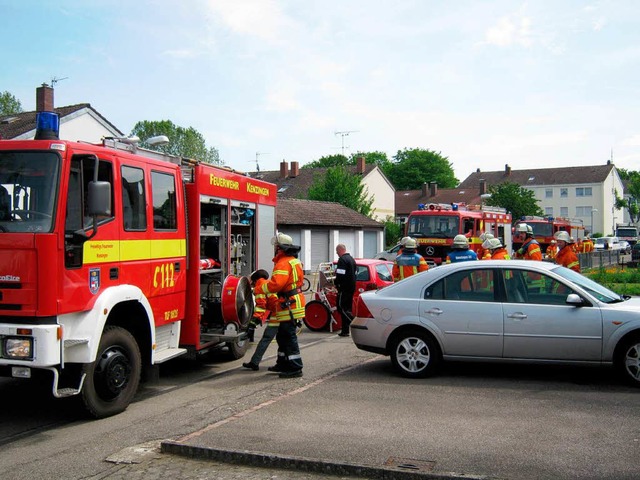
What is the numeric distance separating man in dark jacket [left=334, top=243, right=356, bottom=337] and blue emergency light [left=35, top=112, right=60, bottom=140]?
22.1 feet

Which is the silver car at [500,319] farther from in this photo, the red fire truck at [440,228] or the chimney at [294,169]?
the chimney at [294,169]

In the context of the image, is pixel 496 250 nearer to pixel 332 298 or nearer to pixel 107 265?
pixel 332 298

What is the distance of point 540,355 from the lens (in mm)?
7898

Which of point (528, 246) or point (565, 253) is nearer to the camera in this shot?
point (528, 246)

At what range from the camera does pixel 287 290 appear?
888 centimetres

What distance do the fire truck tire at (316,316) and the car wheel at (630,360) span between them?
680cm

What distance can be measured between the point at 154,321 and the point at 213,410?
1335mm

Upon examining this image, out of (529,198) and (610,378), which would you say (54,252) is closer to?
(610,378)

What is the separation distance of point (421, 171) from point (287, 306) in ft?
280

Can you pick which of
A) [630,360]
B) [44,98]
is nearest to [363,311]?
[630,360]

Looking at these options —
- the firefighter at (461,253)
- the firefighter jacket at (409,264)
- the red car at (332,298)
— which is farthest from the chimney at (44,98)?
the firefighter at (461,253)

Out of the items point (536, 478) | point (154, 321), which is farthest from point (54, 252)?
point (536, 478)

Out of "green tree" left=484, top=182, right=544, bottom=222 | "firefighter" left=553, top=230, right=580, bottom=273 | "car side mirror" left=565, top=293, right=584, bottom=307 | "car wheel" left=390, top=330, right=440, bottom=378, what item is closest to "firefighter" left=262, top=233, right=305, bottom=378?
"car wheel" left=390, top=330, right=440, bottom=378

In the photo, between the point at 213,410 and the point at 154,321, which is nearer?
the point at 213,410
